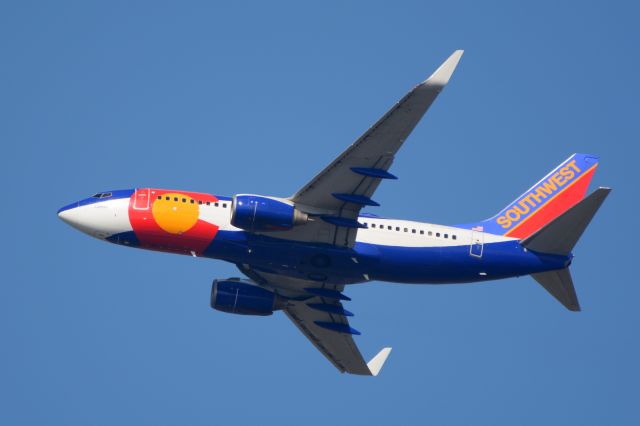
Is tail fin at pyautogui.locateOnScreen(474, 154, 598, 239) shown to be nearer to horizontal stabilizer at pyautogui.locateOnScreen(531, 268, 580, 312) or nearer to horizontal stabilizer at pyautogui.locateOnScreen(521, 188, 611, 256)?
horizontal stabilizer at pyautogui.locateOnScreen(521, 188, 611, 256)

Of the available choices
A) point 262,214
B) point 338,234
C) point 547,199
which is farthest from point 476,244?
point 262,214

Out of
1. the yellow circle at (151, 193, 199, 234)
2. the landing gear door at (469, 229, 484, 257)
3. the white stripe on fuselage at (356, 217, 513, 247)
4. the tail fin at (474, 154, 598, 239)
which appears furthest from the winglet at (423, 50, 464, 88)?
the yellow circle at (151, 193, 199, 234)

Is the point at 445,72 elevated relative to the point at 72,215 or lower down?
elevated

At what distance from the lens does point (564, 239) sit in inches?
2643

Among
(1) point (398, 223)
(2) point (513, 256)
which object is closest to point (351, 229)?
(1) point (398, 223)

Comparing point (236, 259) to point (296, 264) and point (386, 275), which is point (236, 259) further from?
point (386, 275)

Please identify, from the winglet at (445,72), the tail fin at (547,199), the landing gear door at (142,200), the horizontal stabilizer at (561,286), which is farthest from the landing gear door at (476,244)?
the landing gear door at (142,200)

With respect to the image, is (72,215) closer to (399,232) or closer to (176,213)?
(176,213)

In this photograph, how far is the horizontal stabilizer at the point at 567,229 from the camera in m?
63.8

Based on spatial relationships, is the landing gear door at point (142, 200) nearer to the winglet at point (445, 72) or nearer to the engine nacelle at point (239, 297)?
the engine nacelle at point (239, 297)

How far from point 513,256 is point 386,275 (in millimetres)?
7968

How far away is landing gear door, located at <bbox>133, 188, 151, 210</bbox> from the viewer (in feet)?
220

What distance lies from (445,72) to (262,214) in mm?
14015

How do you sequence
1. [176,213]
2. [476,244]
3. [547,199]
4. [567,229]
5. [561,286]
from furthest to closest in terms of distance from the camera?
[547,199] → [561,286] → [476,244] → [176,213] → [567,229]
